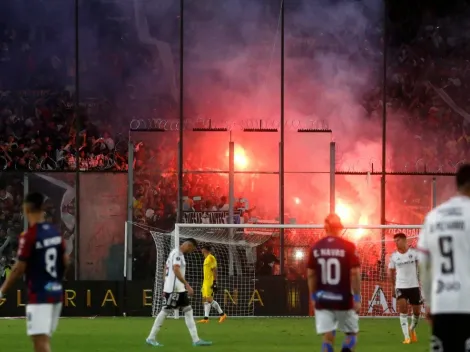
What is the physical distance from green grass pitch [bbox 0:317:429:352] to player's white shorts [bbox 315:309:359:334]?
4930mm

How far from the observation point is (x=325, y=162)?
31781mm

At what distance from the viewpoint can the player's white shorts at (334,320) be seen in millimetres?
12148

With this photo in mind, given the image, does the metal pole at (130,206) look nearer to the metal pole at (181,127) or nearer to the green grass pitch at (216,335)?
the metal pole at (181,127)

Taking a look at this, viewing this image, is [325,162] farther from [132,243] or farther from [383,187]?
[132,243]

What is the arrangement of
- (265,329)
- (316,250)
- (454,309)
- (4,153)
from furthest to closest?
(4,153), (265,329), (316,250), (454,309)

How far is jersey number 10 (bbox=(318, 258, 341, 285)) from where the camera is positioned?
12.0 metres

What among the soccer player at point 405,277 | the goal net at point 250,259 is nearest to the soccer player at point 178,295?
the soccer player at point 405,277

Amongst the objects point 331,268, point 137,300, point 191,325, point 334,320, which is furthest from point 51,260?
point 137,300

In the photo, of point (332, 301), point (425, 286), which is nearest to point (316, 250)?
point (332, 301)

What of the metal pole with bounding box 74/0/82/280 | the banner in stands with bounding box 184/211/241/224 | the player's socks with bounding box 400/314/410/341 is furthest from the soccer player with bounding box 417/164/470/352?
the metal pole with bounding box 74/0/82/280

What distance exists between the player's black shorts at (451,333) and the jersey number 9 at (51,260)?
180 inches

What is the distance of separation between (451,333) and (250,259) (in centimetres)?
2311

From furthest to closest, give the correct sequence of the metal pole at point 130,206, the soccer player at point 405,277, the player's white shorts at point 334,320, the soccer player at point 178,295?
the metal pole at point 130,206, the soccer player at point 405,277, the soccer player at point 178,295, the player's white shorts at point 334,320

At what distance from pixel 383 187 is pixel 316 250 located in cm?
2036
